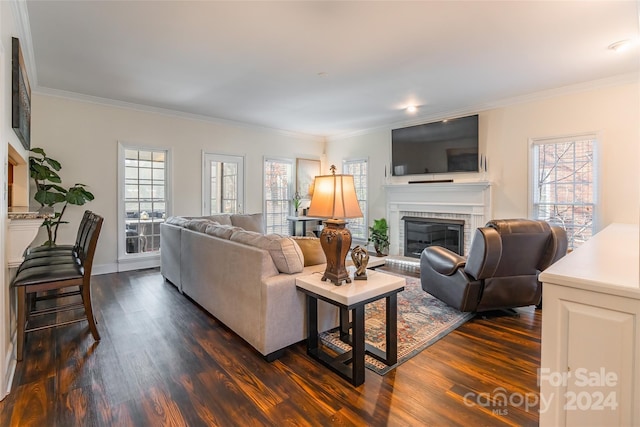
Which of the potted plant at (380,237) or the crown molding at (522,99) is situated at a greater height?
the crown molding at (522,99)

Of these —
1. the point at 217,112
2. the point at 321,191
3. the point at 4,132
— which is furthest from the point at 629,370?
the point at 217,112

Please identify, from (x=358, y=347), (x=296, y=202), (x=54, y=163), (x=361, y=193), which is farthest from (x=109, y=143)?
(x=358, y=347)

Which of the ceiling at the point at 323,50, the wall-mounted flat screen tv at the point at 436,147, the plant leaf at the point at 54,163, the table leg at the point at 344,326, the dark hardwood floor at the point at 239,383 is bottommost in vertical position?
the dark hardwood floor at the point at 239,383

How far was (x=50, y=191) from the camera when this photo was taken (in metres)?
4.09

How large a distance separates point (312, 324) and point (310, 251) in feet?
2.04

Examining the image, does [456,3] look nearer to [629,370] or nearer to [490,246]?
[490,246]

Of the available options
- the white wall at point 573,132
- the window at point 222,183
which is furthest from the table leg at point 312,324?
the window at point 222,183

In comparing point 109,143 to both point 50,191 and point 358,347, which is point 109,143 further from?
point 358,347

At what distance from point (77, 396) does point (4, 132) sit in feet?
5.70

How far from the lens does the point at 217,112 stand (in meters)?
5.46

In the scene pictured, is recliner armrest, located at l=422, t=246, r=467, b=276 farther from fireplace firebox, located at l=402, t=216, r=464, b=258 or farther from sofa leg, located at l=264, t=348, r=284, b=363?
fireplace firebox, located at l=402, t=216, r=464, b=258

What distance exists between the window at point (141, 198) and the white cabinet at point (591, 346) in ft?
18.1

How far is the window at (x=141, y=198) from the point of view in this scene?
4984 mm

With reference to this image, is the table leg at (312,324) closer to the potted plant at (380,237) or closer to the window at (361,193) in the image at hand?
the potted plant at (380,237)
